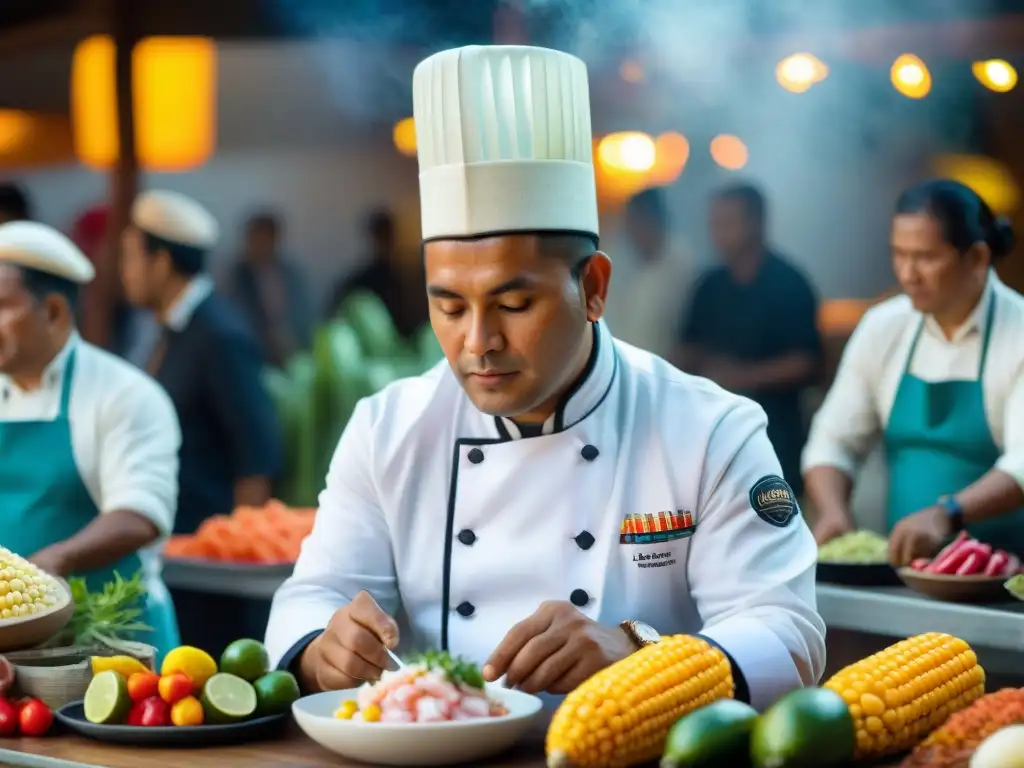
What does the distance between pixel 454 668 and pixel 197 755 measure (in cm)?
38

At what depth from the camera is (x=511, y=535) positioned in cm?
263

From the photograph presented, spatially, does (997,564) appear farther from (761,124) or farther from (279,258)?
(279,258)

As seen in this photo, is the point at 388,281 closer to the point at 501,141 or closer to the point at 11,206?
the point at 11,206

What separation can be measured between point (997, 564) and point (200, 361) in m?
2.92

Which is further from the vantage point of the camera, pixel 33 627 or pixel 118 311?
pixel 118 311

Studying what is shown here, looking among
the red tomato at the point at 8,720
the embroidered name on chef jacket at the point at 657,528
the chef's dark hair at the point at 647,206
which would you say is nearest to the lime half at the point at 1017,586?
the embroidered name on chef jacket at the point at 657,528

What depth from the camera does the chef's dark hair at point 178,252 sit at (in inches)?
224

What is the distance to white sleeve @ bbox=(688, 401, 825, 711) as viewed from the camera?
2.39 m

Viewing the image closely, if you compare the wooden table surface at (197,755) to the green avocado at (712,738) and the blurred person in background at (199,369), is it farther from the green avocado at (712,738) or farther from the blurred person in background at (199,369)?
the blurred person in background at (199,369)

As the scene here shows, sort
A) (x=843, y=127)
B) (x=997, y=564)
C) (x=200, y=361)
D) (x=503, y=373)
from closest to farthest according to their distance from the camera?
(x=503, y=373), (x=997, y=564), (x=200, y=361), (x=843, y=127)

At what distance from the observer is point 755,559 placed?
250cm

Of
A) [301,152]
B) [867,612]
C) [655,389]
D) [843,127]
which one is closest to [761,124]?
[843,127]

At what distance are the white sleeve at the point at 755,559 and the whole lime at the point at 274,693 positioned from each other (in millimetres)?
614

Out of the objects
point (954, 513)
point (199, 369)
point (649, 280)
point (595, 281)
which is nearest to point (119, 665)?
point (595, 281)
